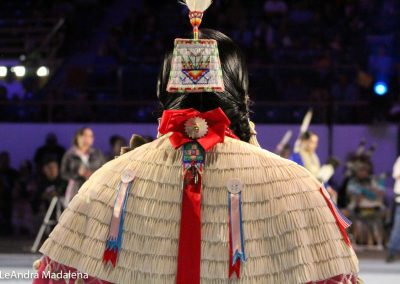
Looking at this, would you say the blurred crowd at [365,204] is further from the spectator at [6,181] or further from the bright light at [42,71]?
the bright light at [42,71]

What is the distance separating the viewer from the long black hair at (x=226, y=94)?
2684 millimetres

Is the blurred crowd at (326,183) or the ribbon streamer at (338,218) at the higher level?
the ribbon streamer at (338,218)

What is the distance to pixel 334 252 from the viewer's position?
2.59 m

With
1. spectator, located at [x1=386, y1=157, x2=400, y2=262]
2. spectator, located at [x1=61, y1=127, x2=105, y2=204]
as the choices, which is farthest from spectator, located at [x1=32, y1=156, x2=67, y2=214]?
spectator, located at [x1=386, y1=157, x2=400, y2=262]

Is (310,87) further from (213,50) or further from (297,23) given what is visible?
(213,50)

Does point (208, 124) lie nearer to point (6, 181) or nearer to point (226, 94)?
point (226, 94)

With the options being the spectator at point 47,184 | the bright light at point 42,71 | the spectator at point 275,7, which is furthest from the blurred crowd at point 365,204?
the bright light at point 42,71

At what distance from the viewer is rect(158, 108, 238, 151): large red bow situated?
2.62 metres

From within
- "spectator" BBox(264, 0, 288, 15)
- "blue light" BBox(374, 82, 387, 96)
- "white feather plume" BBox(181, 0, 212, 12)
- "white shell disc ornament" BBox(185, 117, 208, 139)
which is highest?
"spectator" BBox(264, 0, 288, 15)

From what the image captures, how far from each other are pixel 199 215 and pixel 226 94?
345 millimetres

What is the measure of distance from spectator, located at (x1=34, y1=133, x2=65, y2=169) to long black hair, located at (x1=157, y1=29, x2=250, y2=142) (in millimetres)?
8907

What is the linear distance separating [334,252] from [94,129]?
950cm

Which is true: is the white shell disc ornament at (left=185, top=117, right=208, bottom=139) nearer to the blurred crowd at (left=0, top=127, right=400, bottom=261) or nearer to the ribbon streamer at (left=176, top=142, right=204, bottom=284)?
the ribbon streamer at (left=176, top=142, right=204, bottom=284)

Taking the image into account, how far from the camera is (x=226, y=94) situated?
106 inches
